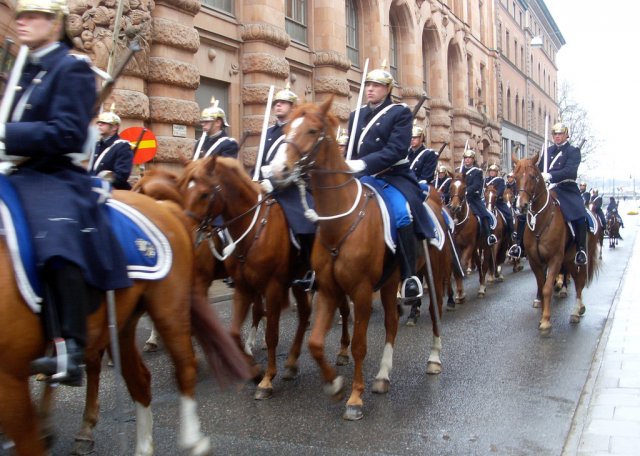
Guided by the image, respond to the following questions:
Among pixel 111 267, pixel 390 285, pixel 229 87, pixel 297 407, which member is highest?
pixel 229 87

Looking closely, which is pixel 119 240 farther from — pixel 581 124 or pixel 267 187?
pixel 581 124

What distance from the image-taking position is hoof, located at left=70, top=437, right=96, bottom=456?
471 cm

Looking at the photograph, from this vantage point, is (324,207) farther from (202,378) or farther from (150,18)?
(150,18)

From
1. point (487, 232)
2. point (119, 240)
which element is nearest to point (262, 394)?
point (119, 240)

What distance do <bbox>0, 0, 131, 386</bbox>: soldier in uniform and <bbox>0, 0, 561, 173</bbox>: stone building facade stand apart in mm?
482

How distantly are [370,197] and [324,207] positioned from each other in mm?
588

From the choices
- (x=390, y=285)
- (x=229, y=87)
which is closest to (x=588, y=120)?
(x=229, y=87)

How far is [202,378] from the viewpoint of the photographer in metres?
6.79

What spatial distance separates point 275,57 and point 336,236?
492 inches

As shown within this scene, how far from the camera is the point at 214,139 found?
8094mm

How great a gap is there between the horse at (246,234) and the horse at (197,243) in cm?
11

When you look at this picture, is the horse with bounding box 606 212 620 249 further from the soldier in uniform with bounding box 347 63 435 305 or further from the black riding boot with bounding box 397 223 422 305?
the black riding boot with bounding box 397 223 422 305

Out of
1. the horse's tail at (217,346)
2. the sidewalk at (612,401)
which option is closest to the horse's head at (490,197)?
the sidewalk at (612,401)

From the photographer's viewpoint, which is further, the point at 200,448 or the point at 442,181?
the point at 442,181
